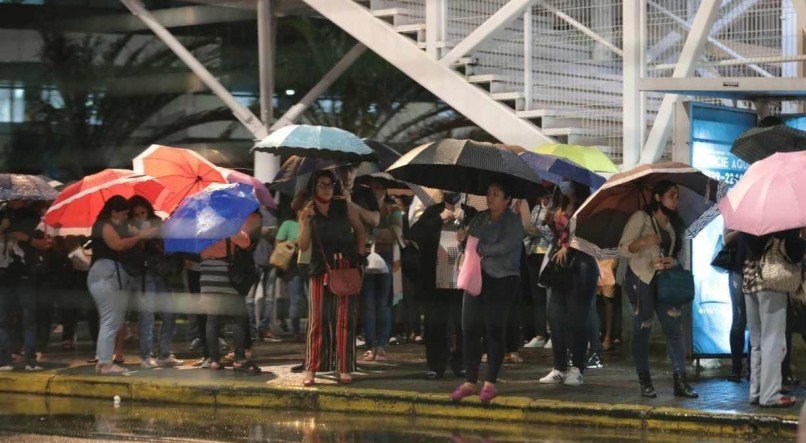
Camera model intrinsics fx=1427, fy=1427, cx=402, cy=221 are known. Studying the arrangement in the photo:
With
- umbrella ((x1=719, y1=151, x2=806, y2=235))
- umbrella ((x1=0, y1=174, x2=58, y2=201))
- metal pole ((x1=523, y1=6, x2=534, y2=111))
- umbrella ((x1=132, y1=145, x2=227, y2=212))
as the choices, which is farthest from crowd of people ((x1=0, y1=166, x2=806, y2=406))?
metal pole ((x1=523, y1=6, x2=534, y2=111))

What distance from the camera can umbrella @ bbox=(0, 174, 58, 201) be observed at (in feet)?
38.1

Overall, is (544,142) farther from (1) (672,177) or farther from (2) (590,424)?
(2) (590,424)

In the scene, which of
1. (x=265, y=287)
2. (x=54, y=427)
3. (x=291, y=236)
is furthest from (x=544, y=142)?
(x=54, y=427)

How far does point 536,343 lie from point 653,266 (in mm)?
4414

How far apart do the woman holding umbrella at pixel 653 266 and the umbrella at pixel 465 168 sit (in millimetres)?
750

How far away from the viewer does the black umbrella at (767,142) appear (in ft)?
32.4

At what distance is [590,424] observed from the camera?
8828 millimetres

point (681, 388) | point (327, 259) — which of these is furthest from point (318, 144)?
point (681, 388)

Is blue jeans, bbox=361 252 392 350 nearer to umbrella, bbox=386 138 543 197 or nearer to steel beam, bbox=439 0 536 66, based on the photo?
umbrella, bbox=386 138 543 197

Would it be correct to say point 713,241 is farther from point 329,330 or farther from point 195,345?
point 195,345

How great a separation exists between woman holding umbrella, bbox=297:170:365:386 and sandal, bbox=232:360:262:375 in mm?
979

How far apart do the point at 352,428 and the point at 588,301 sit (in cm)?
249

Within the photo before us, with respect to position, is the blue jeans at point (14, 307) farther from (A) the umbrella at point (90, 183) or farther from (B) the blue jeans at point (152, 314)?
(B) the blue jeans at point (152, 314)

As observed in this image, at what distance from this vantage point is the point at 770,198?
27.9 feet
